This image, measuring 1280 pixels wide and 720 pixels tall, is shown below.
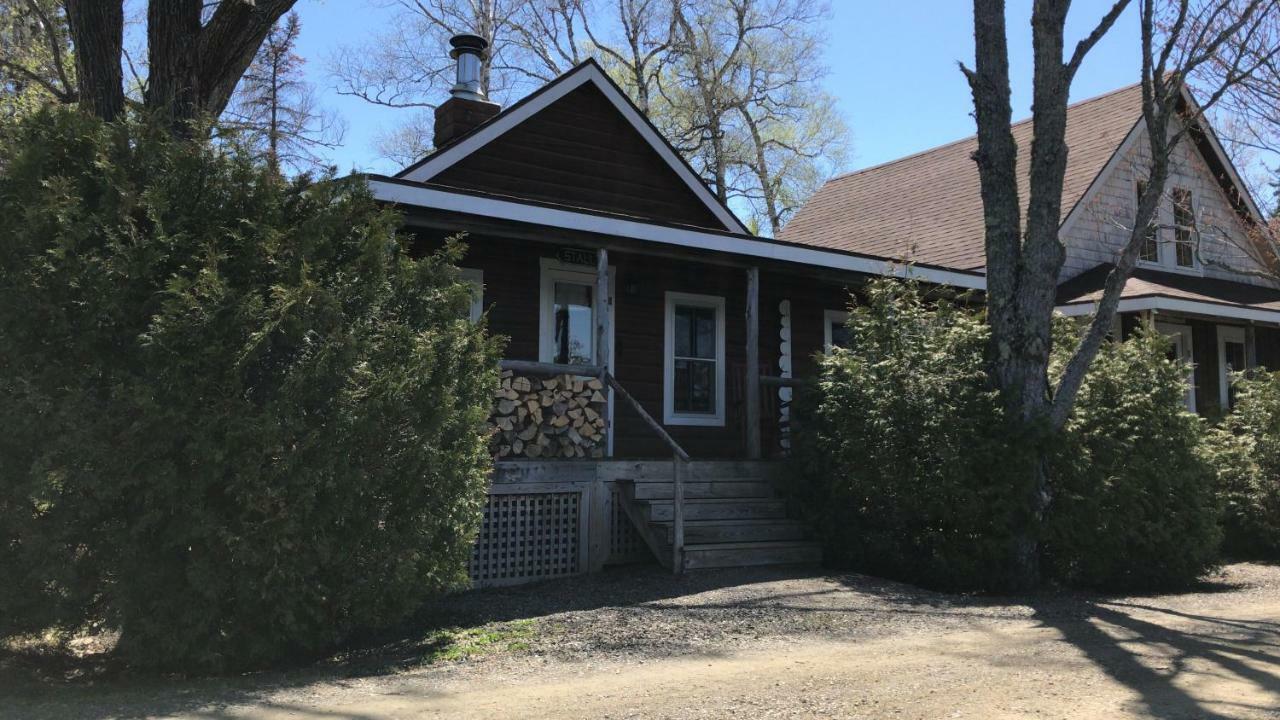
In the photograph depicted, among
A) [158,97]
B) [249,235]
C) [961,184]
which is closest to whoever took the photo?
[249,235]

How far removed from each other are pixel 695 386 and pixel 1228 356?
11537 mm

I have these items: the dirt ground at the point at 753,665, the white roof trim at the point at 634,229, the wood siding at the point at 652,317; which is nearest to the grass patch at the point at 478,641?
the dirt ground at the point at 753,665

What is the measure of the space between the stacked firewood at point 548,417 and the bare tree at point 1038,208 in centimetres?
409

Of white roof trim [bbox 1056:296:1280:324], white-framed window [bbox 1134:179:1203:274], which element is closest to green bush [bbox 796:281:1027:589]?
white roof trim [bbox 1056:296:1280:324]

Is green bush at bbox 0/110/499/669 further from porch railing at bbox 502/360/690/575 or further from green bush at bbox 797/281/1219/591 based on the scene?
green bush at bbox 797/281/1219/591

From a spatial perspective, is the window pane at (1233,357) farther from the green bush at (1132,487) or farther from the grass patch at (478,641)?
the grass patch at (478,641)

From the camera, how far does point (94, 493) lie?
5.32 meters

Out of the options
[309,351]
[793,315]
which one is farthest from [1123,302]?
[309,351]

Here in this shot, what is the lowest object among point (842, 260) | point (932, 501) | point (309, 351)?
point (932, 501)

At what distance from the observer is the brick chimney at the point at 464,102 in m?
13.6

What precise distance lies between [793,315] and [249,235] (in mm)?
9377

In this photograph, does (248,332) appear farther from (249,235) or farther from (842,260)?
(842,260)

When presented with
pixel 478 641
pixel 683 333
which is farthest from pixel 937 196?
pixel 478 641

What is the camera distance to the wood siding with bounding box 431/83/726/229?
12.9 meters
